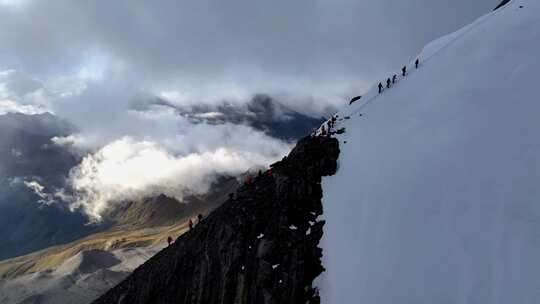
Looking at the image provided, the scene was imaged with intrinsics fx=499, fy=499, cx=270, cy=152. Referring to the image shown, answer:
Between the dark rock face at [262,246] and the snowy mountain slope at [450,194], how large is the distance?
4.60 feet

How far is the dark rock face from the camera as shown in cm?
3300

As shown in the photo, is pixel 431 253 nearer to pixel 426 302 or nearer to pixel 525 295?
pixel 426 302

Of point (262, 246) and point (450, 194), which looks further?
point (262, 246)

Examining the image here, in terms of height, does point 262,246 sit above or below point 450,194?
below

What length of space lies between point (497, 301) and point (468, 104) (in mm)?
20328

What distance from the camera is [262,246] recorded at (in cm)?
3697

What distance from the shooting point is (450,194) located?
2783 centimetres

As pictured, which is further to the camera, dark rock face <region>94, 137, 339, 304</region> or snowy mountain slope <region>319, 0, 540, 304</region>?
dark rock face <region>94, 137, 339, 304</region>

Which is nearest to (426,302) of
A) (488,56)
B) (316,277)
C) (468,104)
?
(316,277)

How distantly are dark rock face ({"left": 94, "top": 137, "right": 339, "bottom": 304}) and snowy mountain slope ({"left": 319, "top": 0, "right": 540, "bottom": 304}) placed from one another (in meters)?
1.40

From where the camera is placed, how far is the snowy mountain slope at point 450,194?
22.6m

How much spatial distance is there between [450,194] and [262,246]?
14757 mm

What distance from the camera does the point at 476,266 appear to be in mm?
22625

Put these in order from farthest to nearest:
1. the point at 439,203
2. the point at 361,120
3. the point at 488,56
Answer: the point at 361,120, the point at 488,56, the point at 439,203
